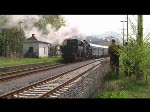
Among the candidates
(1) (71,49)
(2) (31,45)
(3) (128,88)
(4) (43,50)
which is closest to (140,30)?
(3) (128,88)

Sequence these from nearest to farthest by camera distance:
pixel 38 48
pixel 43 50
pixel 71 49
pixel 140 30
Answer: pixel 140 30 < pixel 71 49 < pixel 38 48 < pixel 43 50

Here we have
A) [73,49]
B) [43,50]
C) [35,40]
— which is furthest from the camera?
[43,50]

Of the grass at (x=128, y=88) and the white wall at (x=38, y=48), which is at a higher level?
the white wall at (x=38, y=48)

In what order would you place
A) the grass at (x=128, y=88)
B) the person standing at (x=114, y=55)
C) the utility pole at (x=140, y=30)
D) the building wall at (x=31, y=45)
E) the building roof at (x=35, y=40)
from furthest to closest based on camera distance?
the building wall at (x=31, y=45) < the building roof at (x=35, y=40) < the person standing at (x=114, y=55) < the utility pole at (x=140, y=30) < the grass at (x=128, y=88)

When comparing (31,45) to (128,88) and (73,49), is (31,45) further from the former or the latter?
(128,88)

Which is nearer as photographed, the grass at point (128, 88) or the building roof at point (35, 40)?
the grass at point (128, 88)

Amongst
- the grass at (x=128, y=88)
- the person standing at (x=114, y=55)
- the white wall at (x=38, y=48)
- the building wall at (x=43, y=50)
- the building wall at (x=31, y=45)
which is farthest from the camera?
the building wall at (x=43, y=50)

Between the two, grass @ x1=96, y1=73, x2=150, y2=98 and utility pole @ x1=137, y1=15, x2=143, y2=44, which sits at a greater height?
utility pole @ x1=137, y1=15, x2=143, y2=44

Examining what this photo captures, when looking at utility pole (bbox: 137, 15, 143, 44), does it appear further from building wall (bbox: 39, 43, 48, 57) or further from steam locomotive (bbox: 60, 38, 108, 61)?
building wall (bbox: 39, 43, 48, 57)

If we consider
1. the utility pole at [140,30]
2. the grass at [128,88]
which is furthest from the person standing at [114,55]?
the utility pole at [140,30]

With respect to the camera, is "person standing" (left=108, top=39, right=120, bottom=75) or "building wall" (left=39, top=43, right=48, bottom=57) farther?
"building wall" (left=39, top=43, right=48, bottom=57)

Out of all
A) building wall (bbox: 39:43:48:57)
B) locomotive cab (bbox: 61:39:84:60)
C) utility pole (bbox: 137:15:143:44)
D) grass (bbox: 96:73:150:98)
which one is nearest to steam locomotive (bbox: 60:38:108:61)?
locomotive cab (bbox: 61:39:84:60)

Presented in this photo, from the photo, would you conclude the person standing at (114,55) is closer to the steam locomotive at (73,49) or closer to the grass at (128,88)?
the grass at (128,88)
